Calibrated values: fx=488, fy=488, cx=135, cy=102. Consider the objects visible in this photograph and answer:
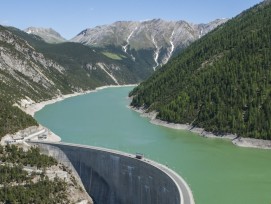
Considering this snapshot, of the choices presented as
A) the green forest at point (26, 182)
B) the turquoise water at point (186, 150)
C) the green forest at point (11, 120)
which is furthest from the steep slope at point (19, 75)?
the green forest at point (26, 182)

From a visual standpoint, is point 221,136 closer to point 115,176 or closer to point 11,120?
point 115,176

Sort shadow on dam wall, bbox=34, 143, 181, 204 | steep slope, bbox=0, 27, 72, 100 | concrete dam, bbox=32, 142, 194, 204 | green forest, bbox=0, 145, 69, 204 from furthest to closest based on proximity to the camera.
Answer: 1. steep slope, bbox=0, 27, 72, 100
2. green forest, bbox=0, 145, 69, 204
3. shadow on dam wall, bbox=34, 143, 181, 204
4. concrete dam, bbox=32, 142, 194, 204

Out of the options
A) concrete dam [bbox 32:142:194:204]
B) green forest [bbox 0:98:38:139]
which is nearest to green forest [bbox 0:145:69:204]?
concrete dam [bbox 32:142:194:204]

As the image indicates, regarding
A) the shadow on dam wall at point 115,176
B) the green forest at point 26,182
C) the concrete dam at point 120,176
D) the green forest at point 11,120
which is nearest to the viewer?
the concrete dam at point 120,176

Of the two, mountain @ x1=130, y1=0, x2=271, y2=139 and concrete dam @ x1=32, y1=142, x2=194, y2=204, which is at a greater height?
mountain @ x1=130, y1=0, x2=271, y2=139

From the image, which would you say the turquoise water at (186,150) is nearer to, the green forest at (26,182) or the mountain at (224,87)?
the mountain at (224,87)

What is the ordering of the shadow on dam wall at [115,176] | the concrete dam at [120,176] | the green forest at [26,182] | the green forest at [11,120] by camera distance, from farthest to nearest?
the green forest at [11,120] < the green forest at [26,182] < the shadow on dam wall at [115,176] < the concrete dam at [120,176]

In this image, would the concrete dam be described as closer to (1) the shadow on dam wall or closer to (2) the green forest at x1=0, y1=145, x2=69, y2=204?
(1) the shadow on dam wall

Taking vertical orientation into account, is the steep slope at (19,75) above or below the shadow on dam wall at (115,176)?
above
